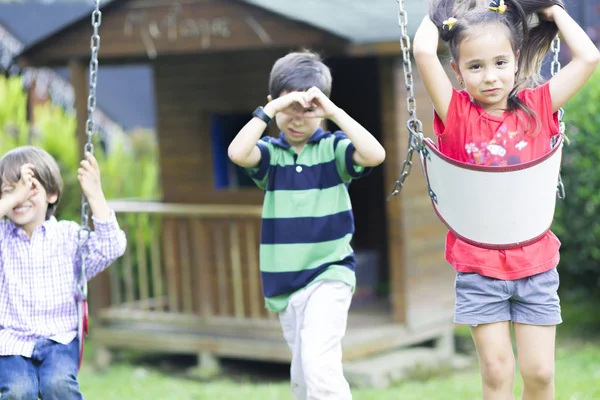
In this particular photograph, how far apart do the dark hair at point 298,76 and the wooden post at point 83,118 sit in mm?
4754

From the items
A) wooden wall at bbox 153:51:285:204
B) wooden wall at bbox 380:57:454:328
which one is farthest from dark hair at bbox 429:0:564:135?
wooden wall at bbox 153:51:285:204

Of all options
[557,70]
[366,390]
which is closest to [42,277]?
[557,70]

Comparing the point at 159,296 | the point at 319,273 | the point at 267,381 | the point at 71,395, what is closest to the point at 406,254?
the point at 267,381

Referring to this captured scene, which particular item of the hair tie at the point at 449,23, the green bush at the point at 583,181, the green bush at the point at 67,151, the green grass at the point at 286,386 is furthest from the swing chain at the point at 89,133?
the green bush at the point at 67,151

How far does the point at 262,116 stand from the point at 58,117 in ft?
23.8

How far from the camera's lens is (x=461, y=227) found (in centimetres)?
369

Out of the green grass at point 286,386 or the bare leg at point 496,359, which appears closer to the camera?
the bare leg at point 496,359

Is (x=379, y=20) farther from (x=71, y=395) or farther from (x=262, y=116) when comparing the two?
(x=71, y=395)

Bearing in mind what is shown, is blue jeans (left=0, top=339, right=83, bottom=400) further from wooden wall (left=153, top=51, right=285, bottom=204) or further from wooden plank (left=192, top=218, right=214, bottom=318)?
wooden wall (left=153, top=51, right=285, bottom=204)

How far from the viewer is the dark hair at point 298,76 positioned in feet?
13.6

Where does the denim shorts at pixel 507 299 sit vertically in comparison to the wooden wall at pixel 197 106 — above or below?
below

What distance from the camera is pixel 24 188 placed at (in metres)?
4.12

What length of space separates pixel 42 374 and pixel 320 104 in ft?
5.32

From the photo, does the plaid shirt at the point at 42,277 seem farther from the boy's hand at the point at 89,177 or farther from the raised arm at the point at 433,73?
the raised arm at the point at 433,73
